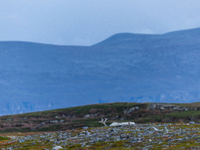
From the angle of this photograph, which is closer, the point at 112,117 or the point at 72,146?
the point at 72,146

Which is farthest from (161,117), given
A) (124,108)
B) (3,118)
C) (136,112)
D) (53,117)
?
(3,118)

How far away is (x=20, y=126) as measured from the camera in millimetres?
136250

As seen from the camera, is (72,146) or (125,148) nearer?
(125,148)

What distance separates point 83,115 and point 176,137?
373 ft

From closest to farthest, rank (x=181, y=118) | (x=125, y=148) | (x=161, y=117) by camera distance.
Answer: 1. (x=125, y=148)
2. (x=181, y=118)
3. (x=161, y=117)

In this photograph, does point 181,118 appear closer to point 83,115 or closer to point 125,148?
point 83,115

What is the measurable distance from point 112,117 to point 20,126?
38.5m

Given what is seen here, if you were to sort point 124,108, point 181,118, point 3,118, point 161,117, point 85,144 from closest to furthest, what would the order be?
1. point 85,144
2. point 181,118
3. point 161,117
4. point 124,108
5. point 3,118

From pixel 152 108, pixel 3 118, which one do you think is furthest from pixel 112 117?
pixel 3 118

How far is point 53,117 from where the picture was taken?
484 ft

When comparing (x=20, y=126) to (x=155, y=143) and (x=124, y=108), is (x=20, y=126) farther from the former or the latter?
(x=155, y=143)

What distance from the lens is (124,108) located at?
14050 centimetres

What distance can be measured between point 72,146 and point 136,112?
98225mm

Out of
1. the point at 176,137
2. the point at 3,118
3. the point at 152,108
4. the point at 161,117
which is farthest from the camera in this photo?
the point at 3,118
